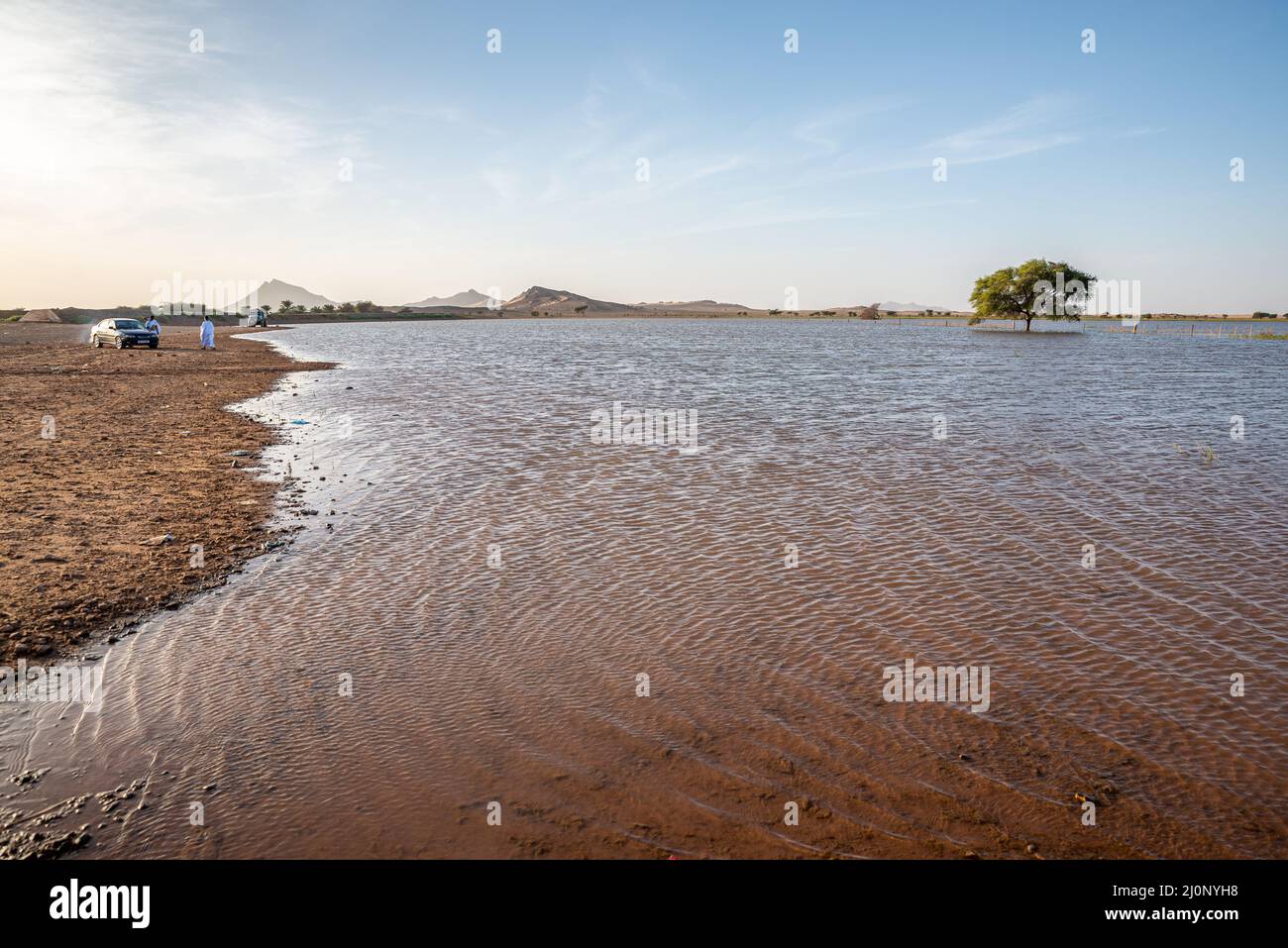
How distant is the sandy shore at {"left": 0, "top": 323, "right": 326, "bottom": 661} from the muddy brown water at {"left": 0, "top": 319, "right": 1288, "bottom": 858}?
0.74 meters

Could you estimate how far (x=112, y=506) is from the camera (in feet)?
35.5

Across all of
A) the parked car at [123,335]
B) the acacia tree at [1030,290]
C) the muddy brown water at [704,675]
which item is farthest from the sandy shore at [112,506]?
the acacia tree at [1030,290]

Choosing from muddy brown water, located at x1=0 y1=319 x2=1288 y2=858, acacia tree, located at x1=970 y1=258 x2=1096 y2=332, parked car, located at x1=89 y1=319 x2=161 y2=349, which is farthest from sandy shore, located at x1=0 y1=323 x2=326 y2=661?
acacia tree, located at x1=970 y1=258 x2=1096 y2=332

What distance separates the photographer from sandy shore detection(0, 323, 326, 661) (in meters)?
7.60

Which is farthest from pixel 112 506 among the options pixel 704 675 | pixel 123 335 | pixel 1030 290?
pixel 1030 290

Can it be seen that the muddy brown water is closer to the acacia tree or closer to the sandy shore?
the sandy shore

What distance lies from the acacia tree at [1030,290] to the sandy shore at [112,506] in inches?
3840

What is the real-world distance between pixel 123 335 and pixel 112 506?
40.5 m

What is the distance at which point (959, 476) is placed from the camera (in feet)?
49.6

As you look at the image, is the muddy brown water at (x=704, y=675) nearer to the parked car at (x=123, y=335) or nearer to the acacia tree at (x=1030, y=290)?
the parked car at (x=123, y=335)

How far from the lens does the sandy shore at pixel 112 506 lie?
7.60 m
